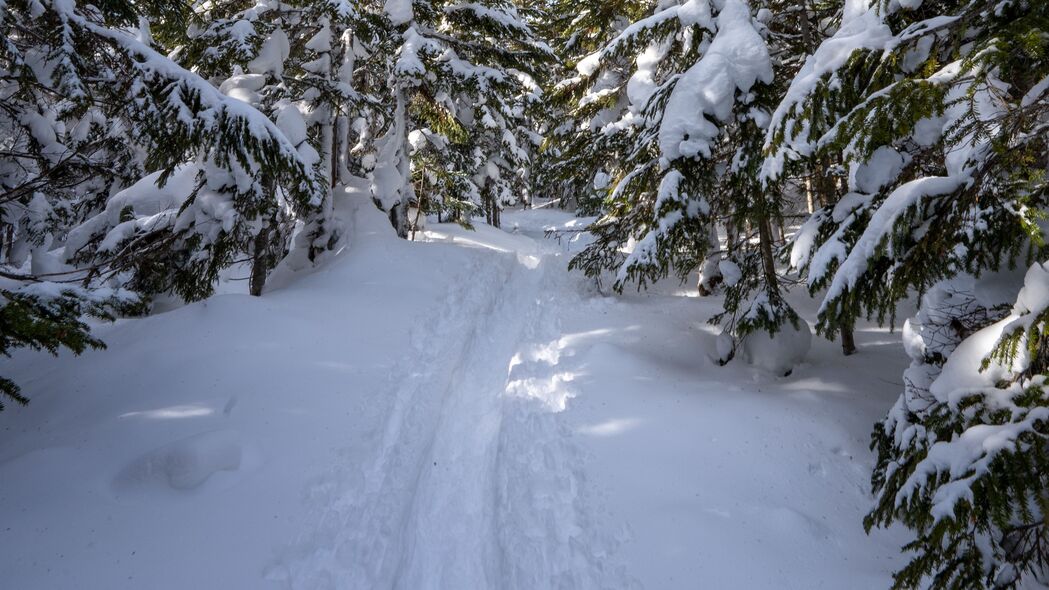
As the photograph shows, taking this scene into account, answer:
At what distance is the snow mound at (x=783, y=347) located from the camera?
780 cm

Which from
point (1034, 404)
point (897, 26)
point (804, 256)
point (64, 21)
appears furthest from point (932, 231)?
point (64, 21)

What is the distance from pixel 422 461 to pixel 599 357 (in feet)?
12.0

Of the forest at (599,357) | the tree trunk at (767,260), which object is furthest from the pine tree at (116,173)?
the tree trunk at (767,260)

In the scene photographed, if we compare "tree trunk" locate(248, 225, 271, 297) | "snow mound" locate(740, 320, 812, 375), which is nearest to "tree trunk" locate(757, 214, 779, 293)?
"snow mound" locate(740, 320, 812, 375)

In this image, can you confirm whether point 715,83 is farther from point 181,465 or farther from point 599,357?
point 181,465

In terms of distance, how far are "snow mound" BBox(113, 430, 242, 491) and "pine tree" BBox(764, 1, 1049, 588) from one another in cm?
628

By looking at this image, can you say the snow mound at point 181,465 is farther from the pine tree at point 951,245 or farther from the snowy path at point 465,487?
the pine tree at point 951,245

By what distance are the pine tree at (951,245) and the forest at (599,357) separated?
0.08 ft

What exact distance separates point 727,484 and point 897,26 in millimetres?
4846

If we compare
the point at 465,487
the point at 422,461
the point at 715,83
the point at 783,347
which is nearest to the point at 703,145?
the point at 715,83

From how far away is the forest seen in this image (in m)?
3.39

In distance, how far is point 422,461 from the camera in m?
6.23

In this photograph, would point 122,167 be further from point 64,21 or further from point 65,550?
point 65,550

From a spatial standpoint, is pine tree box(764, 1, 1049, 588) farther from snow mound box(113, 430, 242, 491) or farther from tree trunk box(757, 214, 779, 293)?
snow mound box(113, 430, 242, 491)
